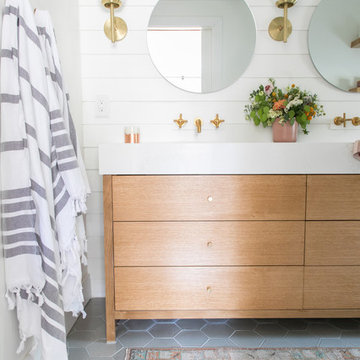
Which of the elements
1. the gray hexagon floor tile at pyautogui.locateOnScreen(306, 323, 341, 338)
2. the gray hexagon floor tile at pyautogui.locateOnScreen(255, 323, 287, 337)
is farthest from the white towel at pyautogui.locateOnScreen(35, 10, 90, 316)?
the gray hexagon floor tile at pyautogui.locateOnScreen(306, 323, 341, 338)

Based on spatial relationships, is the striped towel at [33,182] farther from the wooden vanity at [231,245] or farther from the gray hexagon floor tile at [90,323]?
the gray hexagon floor tile at [90,323]

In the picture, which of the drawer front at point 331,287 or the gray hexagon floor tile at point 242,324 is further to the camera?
the gray hexagon floor tile at point 242,324

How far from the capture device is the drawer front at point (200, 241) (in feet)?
4.29

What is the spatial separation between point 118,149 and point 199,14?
94cm

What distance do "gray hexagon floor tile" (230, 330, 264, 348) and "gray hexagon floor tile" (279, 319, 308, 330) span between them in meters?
0.19

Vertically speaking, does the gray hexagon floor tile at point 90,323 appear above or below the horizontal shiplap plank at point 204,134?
below

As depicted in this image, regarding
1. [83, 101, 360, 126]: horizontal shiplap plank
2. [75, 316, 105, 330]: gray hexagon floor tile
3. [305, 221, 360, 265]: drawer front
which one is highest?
[83, 101, 360, 126]: horizontal shiplap plank

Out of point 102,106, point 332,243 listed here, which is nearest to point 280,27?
point 102,106

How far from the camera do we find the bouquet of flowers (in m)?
1.54

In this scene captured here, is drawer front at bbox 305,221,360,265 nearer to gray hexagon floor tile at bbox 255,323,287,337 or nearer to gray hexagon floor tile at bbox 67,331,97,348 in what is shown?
gray hexagon floor tile at bbox 255,323,287,337

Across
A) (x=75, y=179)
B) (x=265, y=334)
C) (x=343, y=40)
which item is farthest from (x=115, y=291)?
(x=343, y=40)

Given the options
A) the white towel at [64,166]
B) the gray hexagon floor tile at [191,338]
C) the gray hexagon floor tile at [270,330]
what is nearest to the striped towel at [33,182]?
the white towel at [64,166]

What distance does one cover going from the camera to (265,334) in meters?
1.45

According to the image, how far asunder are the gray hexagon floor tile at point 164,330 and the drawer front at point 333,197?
817mm
